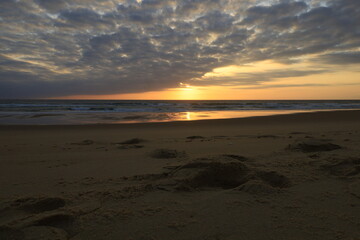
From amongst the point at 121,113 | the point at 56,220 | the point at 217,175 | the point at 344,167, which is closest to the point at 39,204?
the point at 56,220

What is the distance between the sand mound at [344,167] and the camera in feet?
9.80

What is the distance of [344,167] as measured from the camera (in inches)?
126

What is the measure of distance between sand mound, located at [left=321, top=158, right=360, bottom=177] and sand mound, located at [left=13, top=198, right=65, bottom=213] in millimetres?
3290

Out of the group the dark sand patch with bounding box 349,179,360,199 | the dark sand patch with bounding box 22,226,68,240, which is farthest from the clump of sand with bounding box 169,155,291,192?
the dark sand patch with bounding box 22,226,68,240

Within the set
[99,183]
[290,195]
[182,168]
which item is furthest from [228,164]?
[99,183]

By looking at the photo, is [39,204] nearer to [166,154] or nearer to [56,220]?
[56,220]

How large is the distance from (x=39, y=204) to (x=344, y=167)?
3.74 m

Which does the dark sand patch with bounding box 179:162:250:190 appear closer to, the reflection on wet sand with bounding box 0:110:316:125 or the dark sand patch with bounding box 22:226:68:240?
the dark sand patch with bounding box 22:226:68:240

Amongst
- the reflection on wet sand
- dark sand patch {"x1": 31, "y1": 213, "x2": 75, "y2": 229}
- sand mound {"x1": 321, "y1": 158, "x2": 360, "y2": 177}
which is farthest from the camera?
the reflection on wet sand

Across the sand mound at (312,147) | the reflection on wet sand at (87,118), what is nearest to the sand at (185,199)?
the sand mound at (312,147)

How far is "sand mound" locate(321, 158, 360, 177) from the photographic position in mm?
2988

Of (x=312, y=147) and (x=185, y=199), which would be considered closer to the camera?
(x=185, y=199)

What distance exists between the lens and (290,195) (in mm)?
2414

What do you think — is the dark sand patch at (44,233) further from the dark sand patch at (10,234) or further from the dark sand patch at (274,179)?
the dark sand patch at (274,179)
